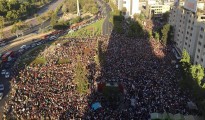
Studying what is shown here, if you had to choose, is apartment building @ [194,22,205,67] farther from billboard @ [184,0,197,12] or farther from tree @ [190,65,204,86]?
billboard @ [184,0,197,12]

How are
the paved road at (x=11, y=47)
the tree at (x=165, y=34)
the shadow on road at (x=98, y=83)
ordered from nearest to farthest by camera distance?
the shadow on road at (x=98, y=83), the paved road at (x=11, y=47), the tree at (x=165, y=34)

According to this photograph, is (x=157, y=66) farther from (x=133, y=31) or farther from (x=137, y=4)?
(x=137, y=4)

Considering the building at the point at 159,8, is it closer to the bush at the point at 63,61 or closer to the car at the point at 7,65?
the bush at the point at 63,61

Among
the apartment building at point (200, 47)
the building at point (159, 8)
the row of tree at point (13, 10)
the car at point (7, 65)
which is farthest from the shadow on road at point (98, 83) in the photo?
the building at point (159, 8)

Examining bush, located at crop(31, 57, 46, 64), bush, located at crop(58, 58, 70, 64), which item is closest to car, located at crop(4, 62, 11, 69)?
bush, located at crop(31, 57, 46, 64)

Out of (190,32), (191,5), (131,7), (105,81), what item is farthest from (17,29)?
(191,5)
